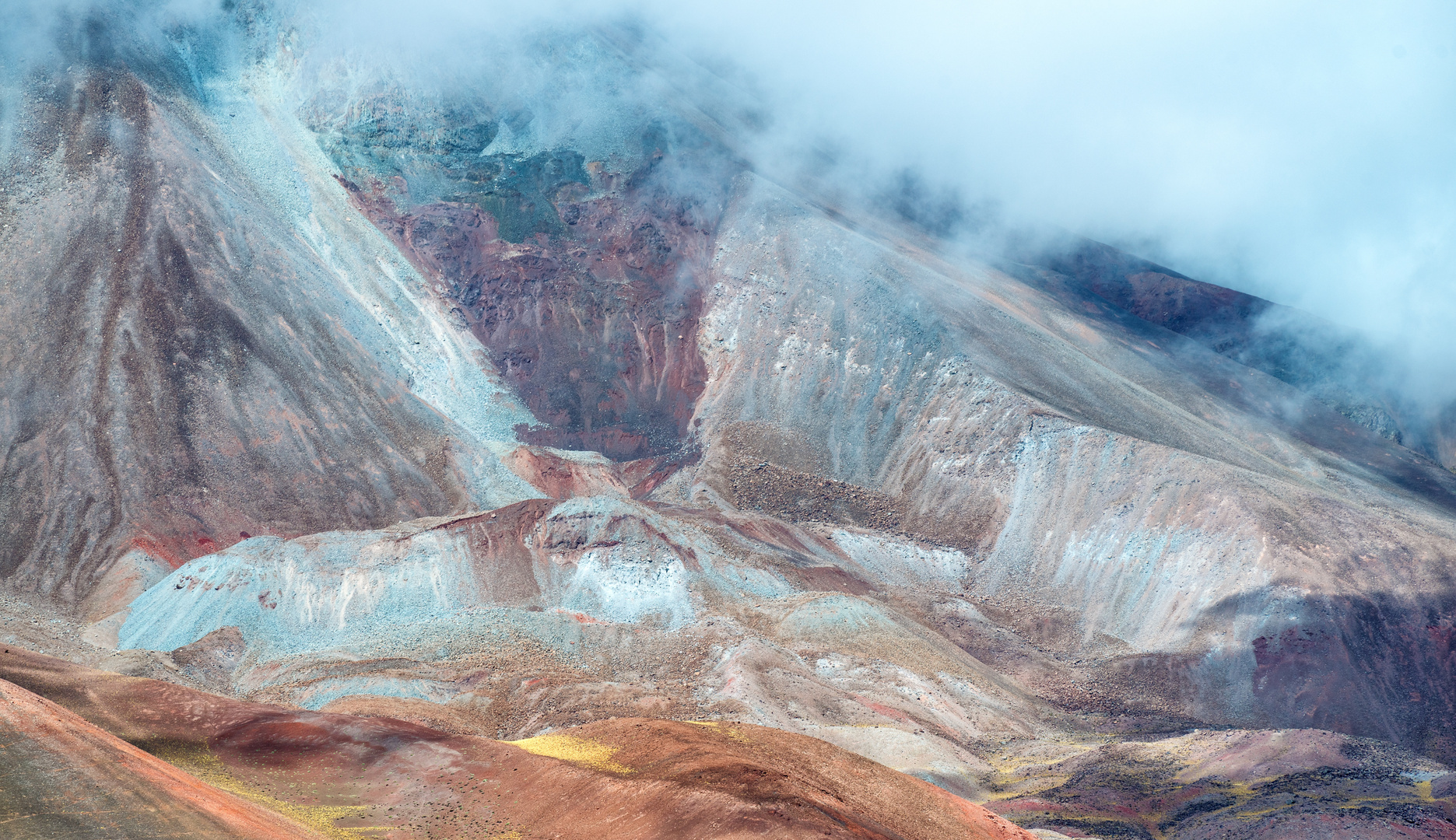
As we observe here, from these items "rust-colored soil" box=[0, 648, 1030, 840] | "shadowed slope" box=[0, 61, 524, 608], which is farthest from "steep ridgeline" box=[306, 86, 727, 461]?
"rust-colored soil" box=[0, 648, 1030, 840]

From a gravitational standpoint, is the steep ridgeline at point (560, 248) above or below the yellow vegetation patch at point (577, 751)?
above

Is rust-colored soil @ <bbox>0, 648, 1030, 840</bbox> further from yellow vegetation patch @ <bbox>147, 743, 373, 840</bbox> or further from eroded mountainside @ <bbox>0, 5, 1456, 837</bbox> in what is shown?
eroded mountainside @ <bbox>0, 5, 1456, 837</bbox>

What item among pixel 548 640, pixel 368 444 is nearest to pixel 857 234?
pixel 368 444

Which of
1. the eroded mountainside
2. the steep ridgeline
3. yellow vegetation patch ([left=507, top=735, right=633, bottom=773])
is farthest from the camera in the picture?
the steep ridgeline

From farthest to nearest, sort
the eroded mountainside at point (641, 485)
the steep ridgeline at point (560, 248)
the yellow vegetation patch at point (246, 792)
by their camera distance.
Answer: the steep ridgeline at point (560, 248), the eroded mountainside at point (641, 485), the yellow vegetation patch at point (246, 792)

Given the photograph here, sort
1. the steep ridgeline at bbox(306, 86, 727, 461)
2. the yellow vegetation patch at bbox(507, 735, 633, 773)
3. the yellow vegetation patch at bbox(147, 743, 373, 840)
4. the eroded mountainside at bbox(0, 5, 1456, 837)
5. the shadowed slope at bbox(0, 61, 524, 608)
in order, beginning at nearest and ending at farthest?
1. the yellow vegetation patch at bbox(147, 743, 373, 840)
2. the yellow vegetation patch at bbox(507, 735, 633, 773)
3. the eroded mountainside at bbox(0, 5, 1456, 837)
4. the shadowed slope at bbox(0, 61, 524, 608)
5. the steep ridgeline at bbox(306, 86, 727, 461)

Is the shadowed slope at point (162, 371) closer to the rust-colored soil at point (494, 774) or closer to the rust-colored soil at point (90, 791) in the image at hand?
the rust-colored soil at point (494, 774)

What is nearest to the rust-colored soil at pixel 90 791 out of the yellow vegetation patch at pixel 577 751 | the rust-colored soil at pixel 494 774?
the rust-colored soil at pixel 494 774
